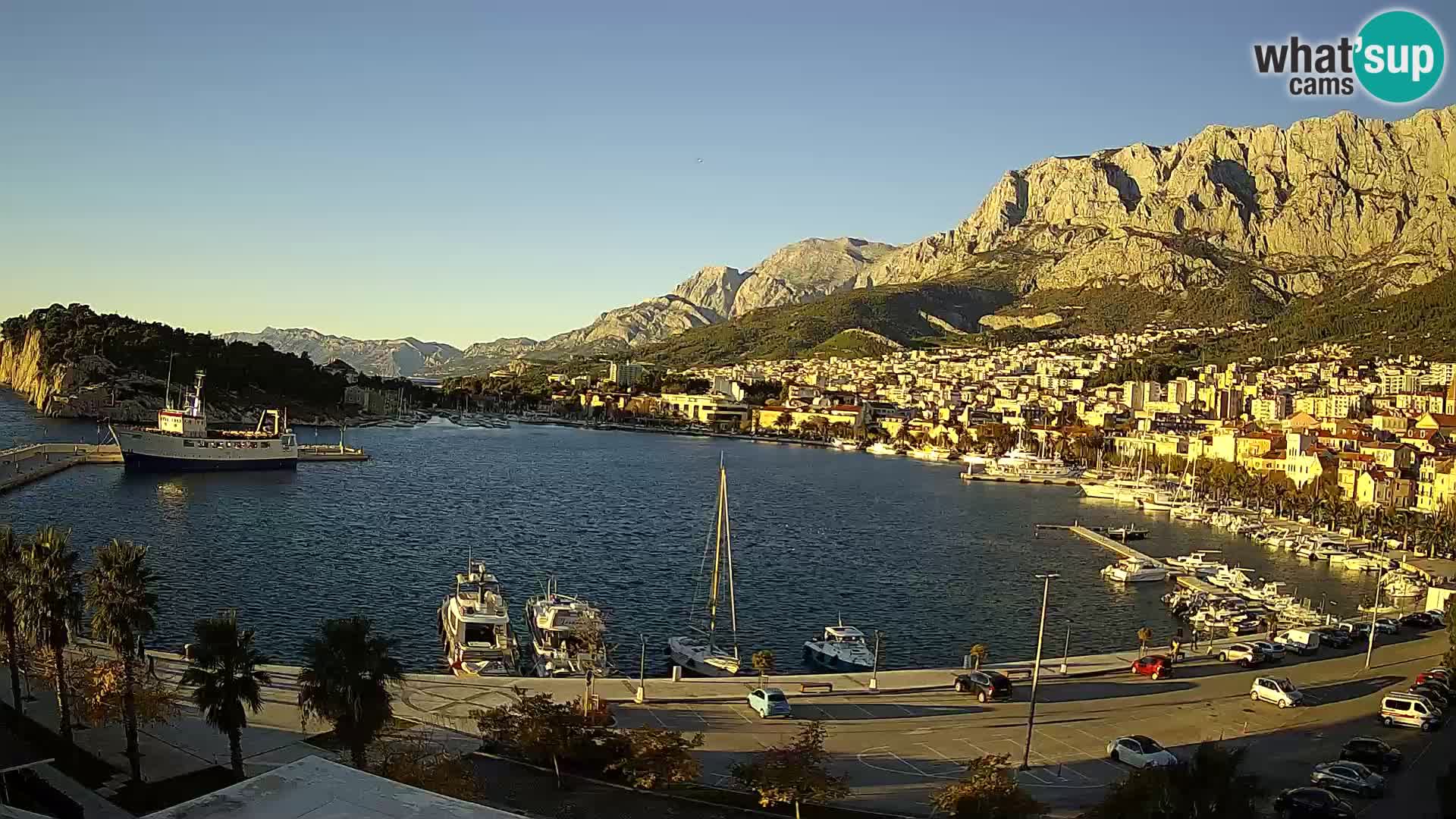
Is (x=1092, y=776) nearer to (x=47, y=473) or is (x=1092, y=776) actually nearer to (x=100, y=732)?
(x=100, y=732)

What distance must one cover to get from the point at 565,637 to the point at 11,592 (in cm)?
1224

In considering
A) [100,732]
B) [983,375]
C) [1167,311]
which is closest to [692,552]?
[100,732]

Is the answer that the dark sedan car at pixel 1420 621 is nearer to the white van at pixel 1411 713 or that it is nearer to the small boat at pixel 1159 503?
the white van at pixel 1411 713

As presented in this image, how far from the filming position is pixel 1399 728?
20.7 meters

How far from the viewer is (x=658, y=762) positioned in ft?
50.9

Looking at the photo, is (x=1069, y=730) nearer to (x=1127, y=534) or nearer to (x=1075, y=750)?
(x=1075, y=750)

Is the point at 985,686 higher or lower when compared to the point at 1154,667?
higher

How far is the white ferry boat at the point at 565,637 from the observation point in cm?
2478

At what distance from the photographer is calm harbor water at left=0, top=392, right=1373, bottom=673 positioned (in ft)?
105

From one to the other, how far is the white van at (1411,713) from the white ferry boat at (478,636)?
1833cm

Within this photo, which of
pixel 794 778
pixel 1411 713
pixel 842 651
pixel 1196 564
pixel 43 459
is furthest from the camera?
pixel 43 459

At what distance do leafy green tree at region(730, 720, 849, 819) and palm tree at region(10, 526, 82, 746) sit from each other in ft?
35.0

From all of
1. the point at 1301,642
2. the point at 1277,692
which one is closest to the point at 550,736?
the point at 1277,692

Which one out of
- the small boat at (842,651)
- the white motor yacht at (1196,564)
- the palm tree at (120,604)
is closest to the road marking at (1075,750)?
the small boat at (842,651)
